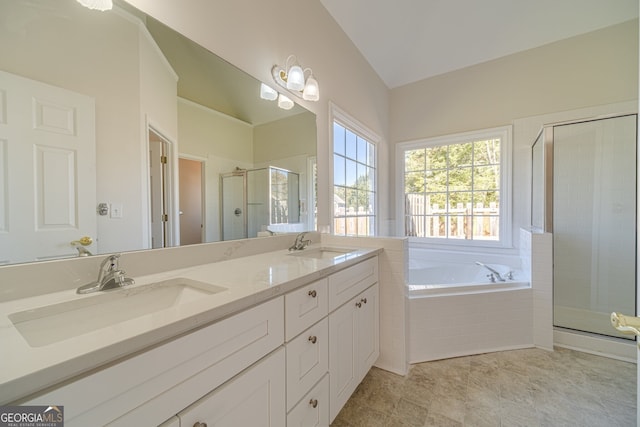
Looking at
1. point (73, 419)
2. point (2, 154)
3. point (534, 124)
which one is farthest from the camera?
point (534, 124)

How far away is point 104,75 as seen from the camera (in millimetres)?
896

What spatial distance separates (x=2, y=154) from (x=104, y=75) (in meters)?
0.40

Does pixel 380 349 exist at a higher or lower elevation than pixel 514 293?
lower

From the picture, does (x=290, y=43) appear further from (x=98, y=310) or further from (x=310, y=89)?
(x=98, y=310)

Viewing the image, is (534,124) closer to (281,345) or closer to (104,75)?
(281,345)

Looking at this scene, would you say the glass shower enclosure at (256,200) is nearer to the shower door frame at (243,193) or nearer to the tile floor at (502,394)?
the shower door frame at (243,193)

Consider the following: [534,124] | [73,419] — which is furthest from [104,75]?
[534,124]

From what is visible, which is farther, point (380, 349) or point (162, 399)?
point (380, 349)

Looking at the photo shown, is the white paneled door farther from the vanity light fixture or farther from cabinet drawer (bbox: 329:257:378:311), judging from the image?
the vanity light fixture

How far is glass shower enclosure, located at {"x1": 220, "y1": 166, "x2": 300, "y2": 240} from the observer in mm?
1390

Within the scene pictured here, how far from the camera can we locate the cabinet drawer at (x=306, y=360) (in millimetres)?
908

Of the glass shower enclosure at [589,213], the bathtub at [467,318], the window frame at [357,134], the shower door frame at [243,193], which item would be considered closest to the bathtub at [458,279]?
the bathtub at [467,318]

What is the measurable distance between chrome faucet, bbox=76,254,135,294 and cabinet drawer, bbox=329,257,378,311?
784mm

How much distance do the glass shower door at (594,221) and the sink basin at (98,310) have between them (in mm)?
2846
